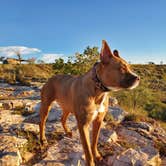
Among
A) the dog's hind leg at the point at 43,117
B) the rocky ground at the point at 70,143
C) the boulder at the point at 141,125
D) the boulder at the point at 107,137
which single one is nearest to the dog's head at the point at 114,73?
the rocky ground at the point at 70,143

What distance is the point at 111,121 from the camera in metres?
7.88

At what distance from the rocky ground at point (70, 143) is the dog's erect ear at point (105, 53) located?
6.19ft

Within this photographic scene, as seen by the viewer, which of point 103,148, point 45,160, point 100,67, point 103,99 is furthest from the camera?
point 103,148

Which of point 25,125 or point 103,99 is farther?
point 25,125

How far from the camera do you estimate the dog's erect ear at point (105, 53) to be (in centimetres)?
406

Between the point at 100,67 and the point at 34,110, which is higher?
the point at 100,67

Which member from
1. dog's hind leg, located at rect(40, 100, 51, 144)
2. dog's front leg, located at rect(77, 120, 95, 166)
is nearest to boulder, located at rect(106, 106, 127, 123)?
dog's hind leg, located at rect(40, 100, 51, 144)

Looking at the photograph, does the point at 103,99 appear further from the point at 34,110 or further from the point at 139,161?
the point at 34,110

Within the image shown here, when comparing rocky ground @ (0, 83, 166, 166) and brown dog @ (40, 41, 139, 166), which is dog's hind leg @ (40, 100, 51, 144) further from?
brown dog @ (40, 41, 139, 166)

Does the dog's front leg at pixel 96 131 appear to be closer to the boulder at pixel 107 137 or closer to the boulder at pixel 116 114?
the boulder at pixel 107 137

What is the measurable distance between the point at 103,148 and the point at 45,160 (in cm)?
143

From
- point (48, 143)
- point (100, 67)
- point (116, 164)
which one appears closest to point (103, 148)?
point (116, 164)

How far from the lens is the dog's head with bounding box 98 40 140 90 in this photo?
3.84m

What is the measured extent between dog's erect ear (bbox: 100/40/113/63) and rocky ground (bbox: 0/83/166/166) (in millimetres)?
1886
